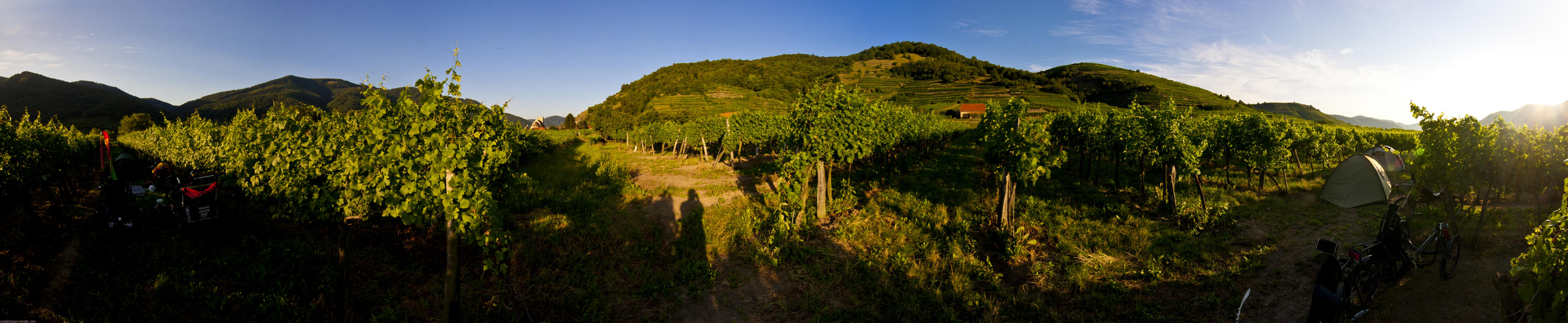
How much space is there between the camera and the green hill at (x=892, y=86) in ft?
209

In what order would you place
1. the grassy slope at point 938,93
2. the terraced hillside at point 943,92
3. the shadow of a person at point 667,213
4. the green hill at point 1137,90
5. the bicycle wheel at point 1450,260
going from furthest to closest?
the terraced hillside at point 943,92
the grassy slope at point 938,93
the green hill at point 1137,90
the shadow of a person at point 667,213
the bicycle wheel at point 1450,260

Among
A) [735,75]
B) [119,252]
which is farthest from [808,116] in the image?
[735,75]

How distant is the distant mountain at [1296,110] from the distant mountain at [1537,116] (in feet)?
242

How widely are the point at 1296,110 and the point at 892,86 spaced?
215 feet

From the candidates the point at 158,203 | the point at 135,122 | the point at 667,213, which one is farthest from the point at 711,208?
the point at 135,122

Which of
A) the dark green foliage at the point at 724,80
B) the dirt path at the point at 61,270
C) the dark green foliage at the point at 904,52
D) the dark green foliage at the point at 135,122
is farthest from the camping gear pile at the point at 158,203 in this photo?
the dark green foliage at the point at 904,52

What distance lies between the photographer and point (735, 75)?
105 m

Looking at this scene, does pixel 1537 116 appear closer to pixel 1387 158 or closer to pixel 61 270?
pixel 1387 158

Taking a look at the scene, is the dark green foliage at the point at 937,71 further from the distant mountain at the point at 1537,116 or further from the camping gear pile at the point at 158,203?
the camping gear pile at the point at 158,203

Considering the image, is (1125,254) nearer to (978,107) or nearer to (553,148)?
(553,148)

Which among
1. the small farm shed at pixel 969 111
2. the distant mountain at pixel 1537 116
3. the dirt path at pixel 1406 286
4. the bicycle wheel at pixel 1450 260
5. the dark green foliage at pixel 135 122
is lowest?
the dirt path at pixel 1406 286

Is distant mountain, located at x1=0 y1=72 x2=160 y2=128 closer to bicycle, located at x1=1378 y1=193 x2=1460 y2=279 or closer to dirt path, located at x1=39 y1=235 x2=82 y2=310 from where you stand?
dirt path, located at x1=39 y1=235 x2=82 y2=310

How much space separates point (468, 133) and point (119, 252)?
732cm

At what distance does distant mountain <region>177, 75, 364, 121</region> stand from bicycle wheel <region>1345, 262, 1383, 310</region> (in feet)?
→ 273
